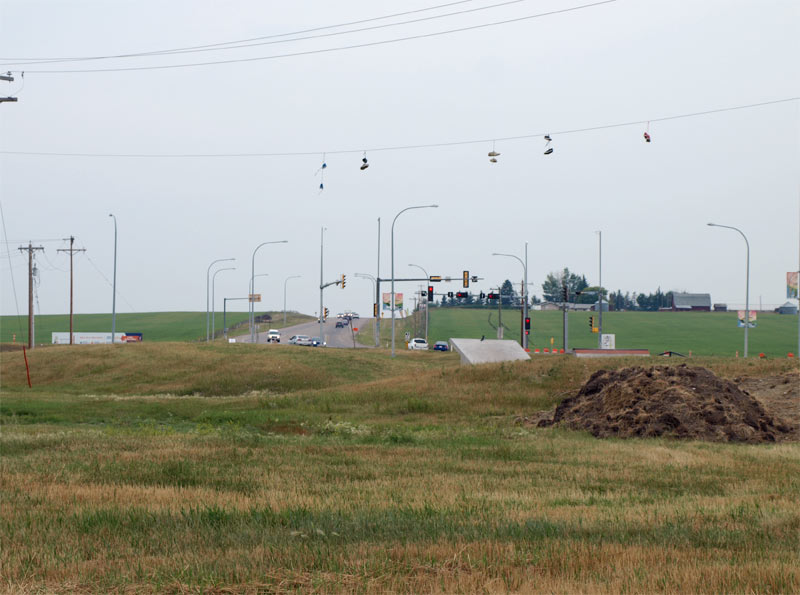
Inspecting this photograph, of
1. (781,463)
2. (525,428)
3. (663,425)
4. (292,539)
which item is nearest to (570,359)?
(525,428)

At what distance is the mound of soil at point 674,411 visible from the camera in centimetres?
2103

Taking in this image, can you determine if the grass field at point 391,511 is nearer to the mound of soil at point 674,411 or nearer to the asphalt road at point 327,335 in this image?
the mound of soil at point 674,411

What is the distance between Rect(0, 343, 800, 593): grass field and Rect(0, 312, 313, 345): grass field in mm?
115822

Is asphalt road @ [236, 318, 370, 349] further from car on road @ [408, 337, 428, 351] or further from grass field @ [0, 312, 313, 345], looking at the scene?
car on road @ [408, 337, 428, 351]

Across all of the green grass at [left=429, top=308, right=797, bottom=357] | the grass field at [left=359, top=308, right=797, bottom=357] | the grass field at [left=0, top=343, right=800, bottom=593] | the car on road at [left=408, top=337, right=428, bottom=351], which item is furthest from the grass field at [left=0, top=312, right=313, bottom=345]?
the grass field at [left=0, top=343, right=800, bottom=593]

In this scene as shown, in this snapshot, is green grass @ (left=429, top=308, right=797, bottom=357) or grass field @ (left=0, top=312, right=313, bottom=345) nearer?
green grass @ (left=429, top=308, right=797, bottom=357)

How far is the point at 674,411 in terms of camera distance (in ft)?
71.1

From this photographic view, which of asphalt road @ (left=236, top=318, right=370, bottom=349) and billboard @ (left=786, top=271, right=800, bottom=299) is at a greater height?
billboard @ (left=786, top=271, right=800, bottom=299)

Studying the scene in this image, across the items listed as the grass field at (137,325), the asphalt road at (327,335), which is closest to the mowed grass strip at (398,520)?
the asphalt road at (327,335)

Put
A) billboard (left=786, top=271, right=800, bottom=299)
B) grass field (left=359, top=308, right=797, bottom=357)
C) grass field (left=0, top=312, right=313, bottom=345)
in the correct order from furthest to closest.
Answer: grass field (left=0, top=312, right=313, bottom=345), grass field (left=359, top=308, right=797, bottom=357), billboard (left=786, top=271, right=800, bottom=299)

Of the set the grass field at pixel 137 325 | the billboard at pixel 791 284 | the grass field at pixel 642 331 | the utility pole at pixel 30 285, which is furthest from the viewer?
the grass field at pixel 137 325

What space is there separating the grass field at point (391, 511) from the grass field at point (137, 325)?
11582cm

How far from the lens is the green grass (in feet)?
343

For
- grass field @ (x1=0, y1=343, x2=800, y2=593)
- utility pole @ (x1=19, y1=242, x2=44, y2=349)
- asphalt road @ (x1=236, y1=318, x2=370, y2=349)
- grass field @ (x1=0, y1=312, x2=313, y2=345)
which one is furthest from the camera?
grass field @ (x1=0, y1=312, x2=313, y2=345)
